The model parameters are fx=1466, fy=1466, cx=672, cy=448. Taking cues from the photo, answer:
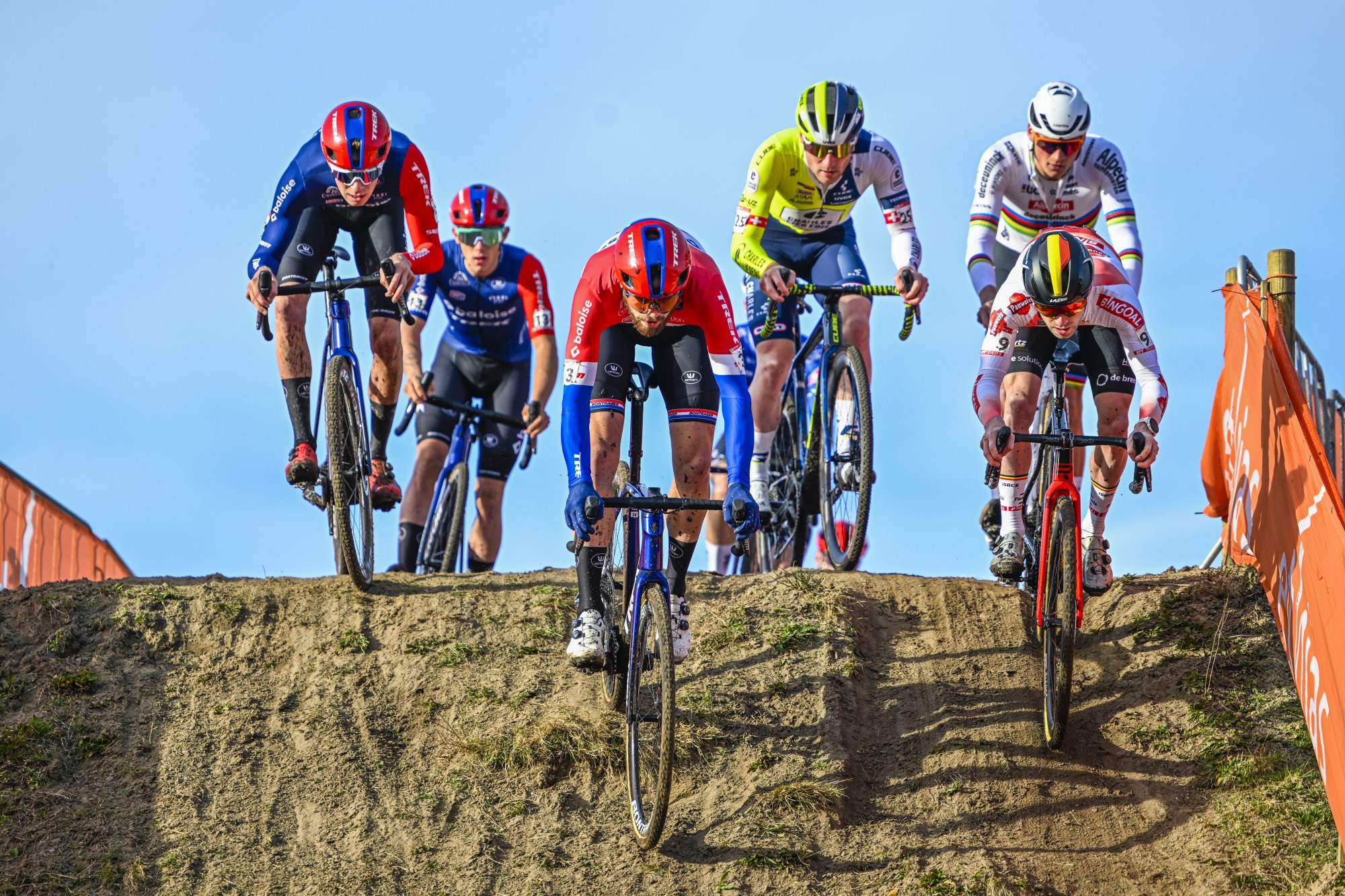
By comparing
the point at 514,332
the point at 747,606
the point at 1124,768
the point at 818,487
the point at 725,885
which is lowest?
the point at 725,885

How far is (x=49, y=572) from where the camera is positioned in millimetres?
12492

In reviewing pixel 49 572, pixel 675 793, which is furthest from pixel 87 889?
pixel 49 572

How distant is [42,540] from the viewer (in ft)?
40.7

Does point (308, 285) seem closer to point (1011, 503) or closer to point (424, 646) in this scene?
point (424, 646)

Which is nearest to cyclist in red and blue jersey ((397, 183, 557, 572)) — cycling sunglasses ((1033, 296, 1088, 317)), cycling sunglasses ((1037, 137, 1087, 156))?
cycling sunglasses ((1037, 137, 1087, 156))

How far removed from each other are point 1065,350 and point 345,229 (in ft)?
15.6

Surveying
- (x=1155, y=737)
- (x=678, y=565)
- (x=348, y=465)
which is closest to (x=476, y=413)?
(x=348, y=465)

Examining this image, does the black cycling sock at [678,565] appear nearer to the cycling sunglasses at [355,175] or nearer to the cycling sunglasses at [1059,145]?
the cycling sunglasses at [355,175]

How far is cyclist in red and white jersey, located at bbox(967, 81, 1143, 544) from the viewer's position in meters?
9.43

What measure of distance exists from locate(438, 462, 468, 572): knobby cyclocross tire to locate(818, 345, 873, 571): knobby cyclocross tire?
2.80 m

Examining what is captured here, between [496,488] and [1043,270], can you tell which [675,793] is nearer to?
[1043,270]

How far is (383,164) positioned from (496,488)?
9.50 feet

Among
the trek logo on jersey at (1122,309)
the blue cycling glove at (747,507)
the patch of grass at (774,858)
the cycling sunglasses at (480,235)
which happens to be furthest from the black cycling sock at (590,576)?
the cycling sunglasses at (480,235)

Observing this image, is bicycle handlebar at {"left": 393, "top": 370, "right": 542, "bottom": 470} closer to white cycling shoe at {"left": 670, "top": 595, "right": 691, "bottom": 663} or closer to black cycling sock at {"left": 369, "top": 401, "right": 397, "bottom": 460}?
black cycling sock at {"left": 369, "top": 401, "right": 397, "bottom": 460}
